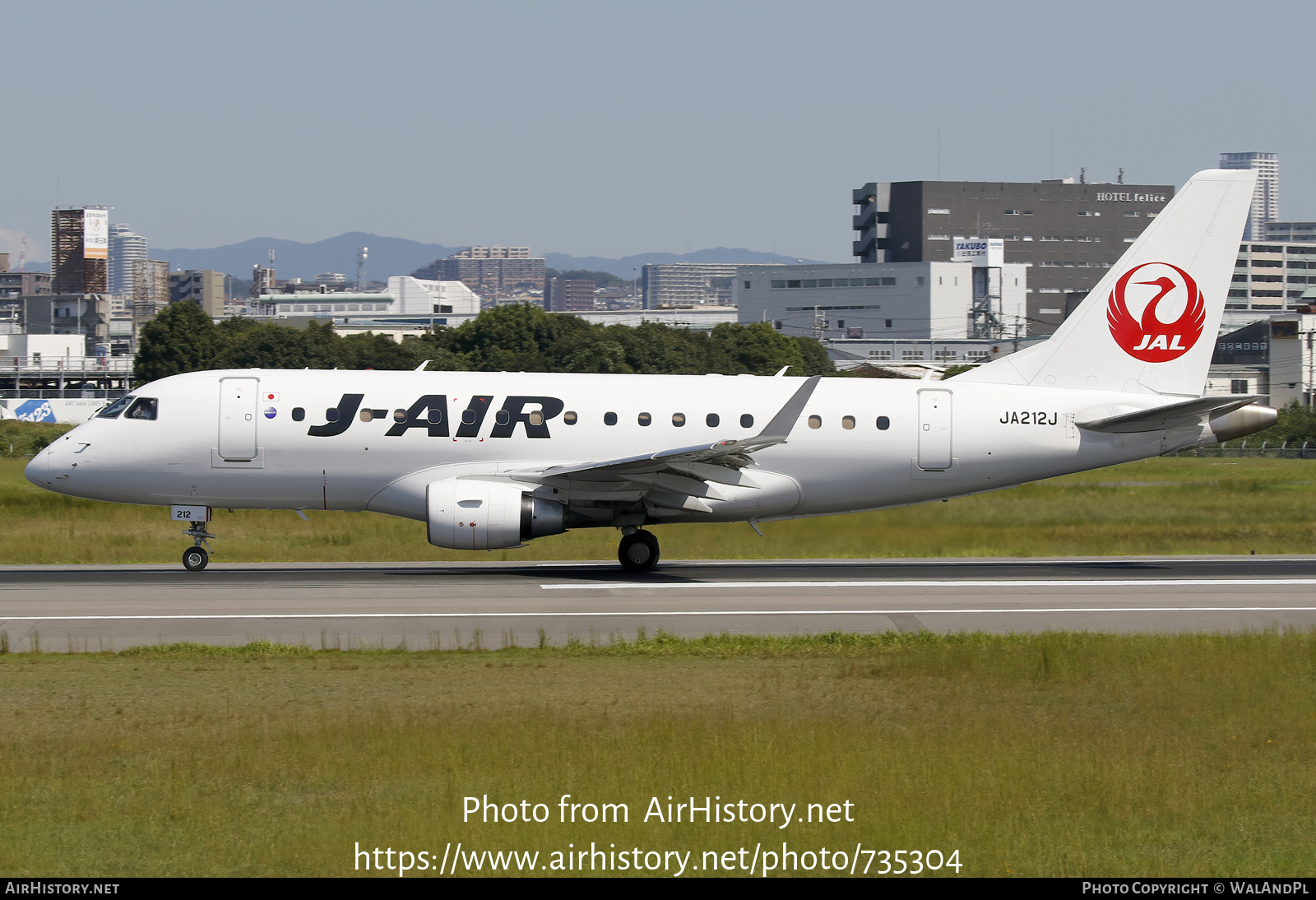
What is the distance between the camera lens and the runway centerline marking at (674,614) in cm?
2256

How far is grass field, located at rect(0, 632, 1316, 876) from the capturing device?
10.4 meters

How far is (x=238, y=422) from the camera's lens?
28.0 m

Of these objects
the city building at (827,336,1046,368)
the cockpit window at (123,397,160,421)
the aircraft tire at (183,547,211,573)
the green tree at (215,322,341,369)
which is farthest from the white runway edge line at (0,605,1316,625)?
the city building at (827,336,1046,368)

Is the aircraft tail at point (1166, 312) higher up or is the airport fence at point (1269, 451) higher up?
the aircraft tail at point (1166, 312)

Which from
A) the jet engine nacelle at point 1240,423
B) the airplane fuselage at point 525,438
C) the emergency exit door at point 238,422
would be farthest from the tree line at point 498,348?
the jet engine nacelle at point 1240,423

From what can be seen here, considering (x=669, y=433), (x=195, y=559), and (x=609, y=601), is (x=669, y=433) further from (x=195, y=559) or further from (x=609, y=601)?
(x=195, y=559)

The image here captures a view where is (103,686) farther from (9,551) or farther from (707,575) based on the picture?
(9,551)

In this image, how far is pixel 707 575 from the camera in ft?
94.9

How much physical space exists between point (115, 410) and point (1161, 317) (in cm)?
2336

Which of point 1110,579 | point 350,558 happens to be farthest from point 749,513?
point 350,558

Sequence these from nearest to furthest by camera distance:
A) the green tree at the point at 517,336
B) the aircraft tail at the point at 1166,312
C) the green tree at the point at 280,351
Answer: the aircraft tail at the point at 1166,312
the green tree at the point at 280,351
the green tree at the point at 517,336

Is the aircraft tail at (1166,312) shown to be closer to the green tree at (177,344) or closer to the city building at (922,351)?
the green tree at (177,344)

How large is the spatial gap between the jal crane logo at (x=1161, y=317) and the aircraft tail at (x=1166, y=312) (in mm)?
19

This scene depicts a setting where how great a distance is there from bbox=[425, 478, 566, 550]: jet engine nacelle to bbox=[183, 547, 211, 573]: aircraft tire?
5.54m
